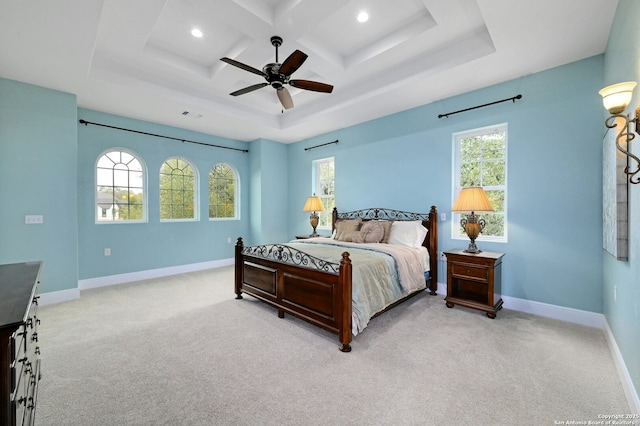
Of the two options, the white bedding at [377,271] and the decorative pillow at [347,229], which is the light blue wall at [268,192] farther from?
the white bedding at [377,271]

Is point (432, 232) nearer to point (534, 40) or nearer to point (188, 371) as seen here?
point (534, 40)

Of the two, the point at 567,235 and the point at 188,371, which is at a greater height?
the point at 567,235

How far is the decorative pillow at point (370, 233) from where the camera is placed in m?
4.20

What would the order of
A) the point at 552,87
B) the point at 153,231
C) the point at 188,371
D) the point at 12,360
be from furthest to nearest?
the point at 153,231, the point at 552,87, the point at 188,371, the point at 12,360

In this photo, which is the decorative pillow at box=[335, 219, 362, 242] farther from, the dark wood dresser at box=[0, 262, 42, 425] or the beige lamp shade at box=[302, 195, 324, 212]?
the dark wood dresser at box=[0, 262, 42, 425]

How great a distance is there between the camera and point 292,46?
324cm

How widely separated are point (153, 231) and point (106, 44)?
125 inches

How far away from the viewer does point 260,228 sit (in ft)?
20.9

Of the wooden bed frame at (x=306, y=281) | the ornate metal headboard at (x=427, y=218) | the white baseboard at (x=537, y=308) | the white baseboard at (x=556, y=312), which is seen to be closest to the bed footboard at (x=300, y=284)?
the wooden bed frame at (x=306, y=281)

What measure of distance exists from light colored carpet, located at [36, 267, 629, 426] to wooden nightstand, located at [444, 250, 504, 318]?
15 centimetres

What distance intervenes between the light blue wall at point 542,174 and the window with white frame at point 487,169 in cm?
10

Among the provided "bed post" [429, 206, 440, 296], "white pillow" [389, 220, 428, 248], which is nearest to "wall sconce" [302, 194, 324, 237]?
"white pillow" [389, 220, 428, 248]

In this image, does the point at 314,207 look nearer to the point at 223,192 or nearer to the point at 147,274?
the point at 223,192

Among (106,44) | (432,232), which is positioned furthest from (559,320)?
(106,44)
